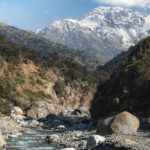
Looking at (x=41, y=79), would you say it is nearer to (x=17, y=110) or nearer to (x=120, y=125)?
(x=17, y=110)

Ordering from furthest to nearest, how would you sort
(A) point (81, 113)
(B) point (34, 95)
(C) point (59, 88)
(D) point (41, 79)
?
1. (C) point (59, 88)
2. (D) point (41, 79)
3. (B) point (34, 95)
4. (A) point (81, 113)

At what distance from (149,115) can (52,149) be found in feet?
62.5

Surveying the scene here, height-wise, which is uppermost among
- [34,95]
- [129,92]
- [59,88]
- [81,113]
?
[59,88]

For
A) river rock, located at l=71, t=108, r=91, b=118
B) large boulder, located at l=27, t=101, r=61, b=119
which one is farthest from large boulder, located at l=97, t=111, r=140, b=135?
river rock, located at l=71, t=108, r=91, b=118

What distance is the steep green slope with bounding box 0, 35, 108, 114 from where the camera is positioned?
86062 millimetres

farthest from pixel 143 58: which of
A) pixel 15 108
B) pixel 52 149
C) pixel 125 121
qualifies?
pixel 15 108

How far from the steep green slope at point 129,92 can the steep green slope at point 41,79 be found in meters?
33.5

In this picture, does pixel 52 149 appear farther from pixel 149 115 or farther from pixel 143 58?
pixel 143 58

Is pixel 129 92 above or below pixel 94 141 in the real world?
above

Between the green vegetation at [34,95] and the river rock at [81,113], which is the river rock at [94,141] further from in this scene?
the green vegetation at [34,95]

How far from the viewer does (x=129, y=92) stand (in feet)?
141

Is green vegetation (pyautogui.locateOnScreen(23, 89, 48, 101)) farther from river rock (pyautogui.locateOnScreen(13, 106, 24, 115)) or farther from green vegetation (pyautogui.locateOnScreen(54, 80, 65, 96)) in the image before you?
river rock (pyautogui.locateOnScreen(13, 106, 24, 115))

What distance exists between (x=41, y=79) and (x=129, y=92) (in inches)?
2333

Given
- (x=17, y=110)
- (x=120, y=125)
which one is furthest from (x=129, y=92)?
(x=17, y=110)
